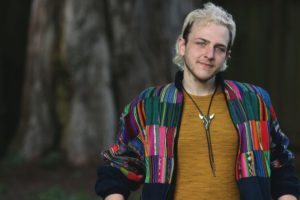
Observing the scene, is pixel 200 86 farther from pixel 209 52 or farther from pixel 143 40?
pixel 143 40

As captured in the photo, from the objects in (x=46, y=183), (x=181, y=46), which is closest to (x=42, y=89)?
(x=46, y=183)

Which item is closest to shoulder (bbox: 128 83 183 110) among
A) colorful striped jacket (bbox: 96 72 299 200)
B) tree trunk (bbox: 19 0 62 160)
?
colorful striped jacket (bbox: 96 72 299 200)

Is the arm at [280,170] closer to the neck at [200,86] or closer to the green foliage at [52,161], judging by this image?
the neck at [200,86]

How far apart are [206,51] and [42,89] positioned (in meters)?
7.97

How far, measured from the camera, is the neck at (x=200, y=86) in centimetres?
404

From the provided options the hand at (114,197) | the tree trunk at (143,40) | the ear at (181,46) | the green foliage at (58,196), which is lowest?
the green foliage at (58,196)

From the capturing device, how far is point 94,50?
36.7ft

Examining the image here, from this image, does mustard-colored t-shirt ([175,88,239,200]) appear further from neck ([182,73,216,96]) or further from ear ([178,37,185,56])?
ear ([178,37,185,56])

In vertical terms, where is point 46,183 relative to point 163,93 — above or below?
below

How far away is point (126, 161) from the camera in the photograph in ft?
13.4

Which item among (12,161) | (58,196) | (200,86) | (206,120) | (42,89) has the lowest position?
(12,161)

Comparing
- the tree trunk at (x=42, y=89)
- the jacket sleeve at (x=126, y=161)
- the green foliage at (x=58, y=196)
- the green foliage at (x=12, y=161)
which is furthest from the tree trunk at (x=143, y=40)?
the jacket sleeve at (x=126, y=161)

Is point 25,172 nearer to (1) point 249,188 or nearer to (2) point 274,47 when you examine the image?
(2) point 274,47

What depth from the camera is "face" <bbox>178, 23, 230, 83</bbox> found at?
397 cm
